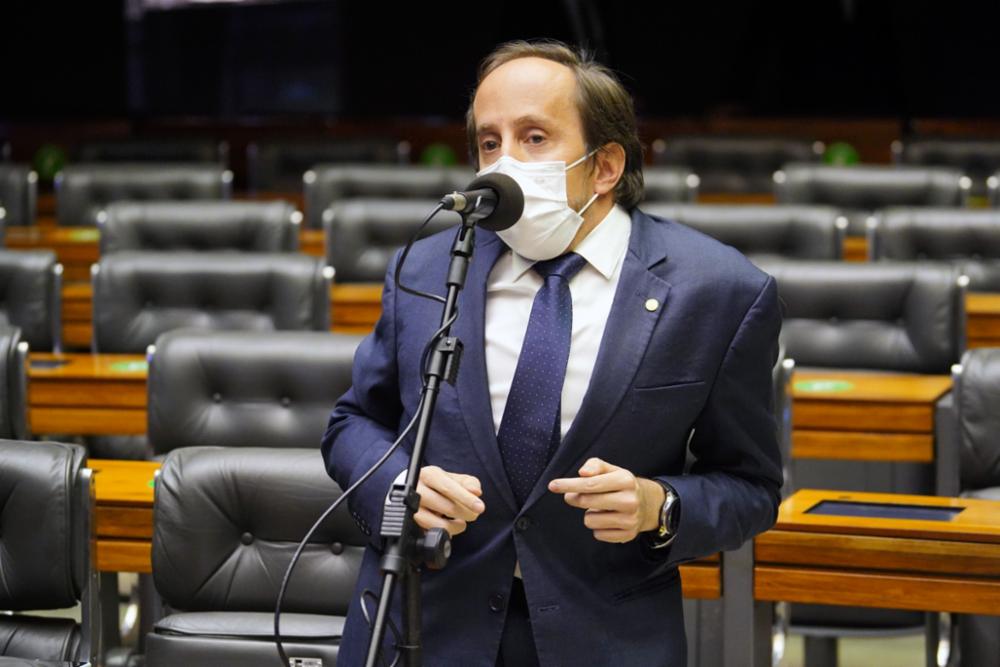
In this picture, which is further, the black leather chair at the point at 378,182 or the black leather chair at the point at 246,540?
the black leather chair at the point at 378,182

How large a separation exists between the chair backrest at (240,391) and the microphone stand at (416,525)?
6.24ft

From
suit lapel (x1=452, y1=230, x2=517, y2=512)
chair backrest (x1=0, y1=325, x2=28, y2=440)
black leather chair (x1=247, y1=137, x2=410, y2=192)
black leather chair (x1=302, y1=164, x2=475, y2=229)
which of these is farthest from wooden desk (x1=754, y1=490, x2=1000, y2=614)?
black leather chair (x1=247, y1=137, x2=410, y2=192)

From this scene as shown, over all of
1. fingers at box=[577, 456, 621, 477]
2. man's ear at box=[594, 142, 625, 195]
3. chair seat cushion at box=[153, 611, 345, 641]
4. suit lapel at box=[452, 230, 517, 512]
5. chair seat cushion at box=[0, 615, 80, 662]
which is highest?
man's ear at box=[594, 142, 625, 195]

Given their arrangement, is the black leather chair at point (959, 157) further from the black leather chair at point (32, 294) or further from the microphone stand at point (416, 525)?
the microphone stand at point (416, 525)

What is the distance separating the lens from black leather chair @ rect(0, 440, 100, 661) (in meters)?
2.62

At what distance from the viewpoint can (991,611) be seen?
2754 mm

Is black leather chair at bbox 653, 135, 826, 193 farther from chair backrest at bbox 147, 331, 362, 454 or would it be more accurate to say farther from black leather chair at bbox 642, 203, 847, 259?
chair backrest at bbox 147, 331, 362, 454

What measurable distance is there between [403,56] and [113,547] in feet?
26.5

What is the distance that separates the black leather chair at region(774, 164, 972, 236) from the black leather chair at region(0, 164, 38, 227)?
10.0ft

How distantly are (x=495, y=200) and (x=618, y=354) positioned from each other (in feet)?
0.81

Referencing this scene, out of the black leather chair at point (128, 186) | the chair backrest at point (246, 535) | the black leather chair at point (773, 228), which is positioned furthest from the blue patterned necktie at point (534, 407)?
the black leather chair at point (128, 186)

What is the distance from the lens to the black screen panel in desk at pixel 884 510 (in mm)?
2908

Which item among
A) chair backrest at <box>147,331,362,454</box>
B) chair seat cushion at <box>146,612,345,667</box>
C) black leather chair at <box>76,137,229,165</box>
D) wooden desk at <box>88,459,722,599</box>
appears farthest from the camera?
black leather chair at <box>76,137,229,165</box>

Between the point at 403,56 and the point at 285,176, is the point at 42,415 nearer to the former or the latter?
the point at 285,176
